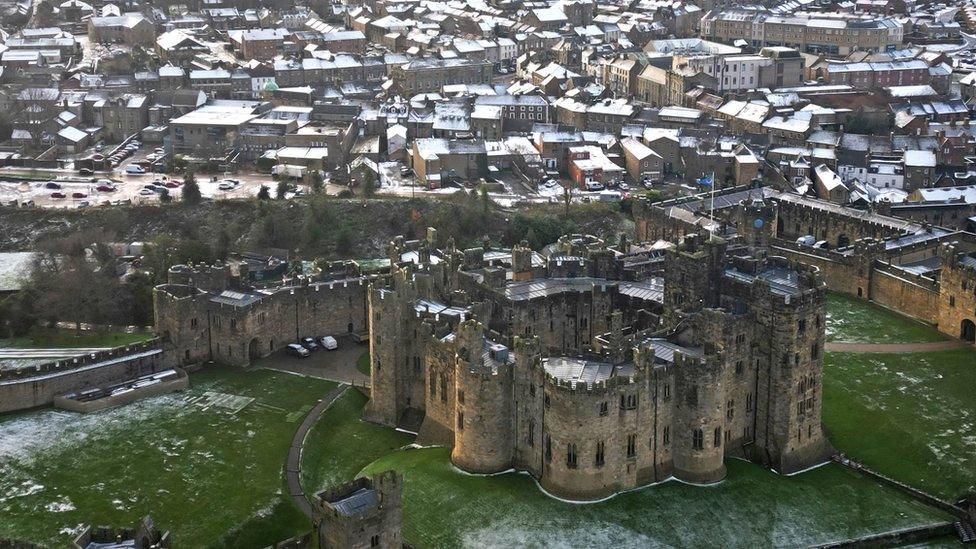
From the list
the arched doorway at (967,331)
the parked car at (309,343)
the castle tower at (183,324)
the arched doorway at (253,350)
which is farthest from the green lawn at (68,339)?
the arched doorway at (967,331)

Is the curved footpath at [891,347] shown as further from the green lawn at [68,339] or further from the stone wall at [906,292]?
the green lawn at [68,339]

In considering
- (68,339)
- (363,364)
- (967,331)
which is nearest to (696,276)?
(363,364)

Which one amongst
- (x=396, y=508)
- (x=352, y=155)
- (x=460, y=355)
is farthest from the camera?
(x=352, y=155)

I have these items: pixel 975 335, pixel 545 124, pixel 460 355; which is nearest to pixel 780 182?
pixel 545 124

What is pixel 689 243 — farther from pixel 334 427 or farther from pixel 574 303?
pixel 334 427

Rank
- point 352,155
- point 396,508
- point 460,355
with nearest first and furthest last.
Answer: point 396,508
point 460,355
point 352,155
